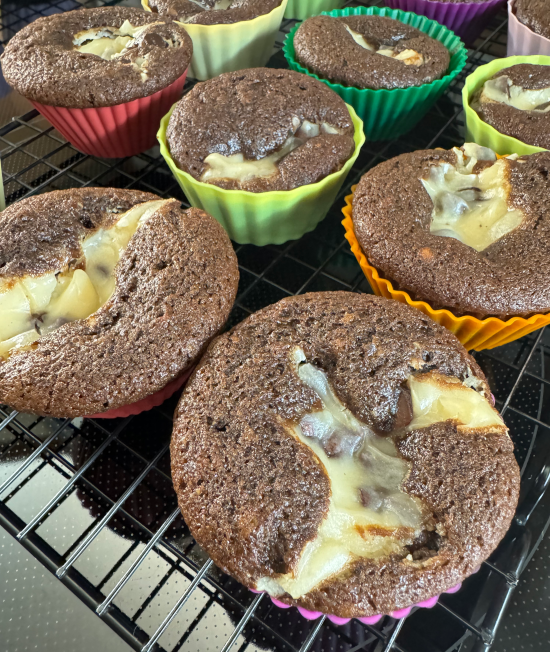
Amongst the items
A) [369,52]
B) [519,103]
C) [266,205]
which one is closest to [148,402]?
[266,205]

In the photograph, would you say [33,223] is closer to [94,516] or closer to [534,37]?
[94,516]

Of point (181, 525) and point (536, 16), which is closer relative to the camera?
point (181, 525)

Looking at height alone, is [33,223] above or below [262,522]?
above

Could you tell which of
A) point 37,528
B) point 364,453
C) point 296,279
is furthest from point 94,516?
point 296,279

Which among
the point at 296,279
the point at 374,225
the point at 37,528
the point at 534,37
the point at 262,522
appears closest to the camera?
the point at 262,522

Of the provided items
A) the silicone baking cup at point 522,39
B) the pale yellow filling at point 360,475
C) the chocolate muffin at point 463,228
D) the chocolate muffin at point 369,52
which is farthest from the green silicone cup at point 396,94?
the pale yellow filling at point 360,475

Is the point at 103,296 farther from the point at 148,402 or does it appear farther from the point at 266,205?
the point at 266,205

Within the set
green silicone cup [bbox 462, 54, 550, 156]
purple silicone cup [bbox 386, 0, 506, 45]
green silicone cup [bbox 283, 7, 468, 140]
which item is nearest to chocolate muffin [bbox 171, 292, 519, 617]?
green silicone cup [bbox 462, 54, 550, 156]
